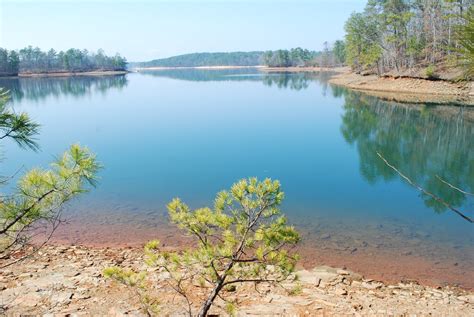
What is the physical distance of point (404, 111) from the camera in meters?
31.2

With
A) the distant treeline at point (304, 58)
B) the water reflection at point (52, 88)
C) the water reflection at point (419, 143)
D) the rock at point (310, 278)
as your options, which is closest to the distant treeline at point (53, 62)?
the water reflection at point (52, 88)

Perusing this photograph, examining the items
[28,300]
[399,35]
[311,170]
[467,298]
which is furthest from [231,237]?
[399,35]

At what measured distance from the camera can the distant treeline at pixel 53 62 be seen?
101m

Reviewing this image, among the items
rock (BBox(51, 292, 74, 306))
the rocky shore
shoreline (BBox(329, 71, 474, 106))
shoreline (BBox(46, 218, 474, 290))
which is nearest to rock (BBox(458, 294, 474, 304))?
the rocky shore

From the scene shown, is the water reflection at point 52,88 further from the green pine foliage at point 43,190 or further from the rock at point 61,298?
the green pine foliage at point 43,190

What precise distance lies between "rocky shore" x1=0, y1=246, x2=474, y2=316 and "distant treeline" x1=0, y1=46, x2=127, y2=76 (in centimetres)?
11043

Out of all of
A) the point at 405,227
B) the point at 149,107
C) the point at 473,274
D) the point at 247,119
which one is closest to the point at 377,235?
the point at 405,227

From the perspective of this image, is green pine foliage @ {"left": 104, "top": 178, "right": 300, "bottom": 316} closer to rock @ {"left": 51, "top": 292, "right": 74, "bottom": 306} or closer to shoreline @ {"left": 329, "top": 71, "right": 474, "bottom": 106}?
rock @ {"left": 51, "top": 292, "right": 74, "bottom": 306}

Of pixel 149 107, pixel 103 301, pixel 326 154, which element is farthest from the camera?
pixel 149 107

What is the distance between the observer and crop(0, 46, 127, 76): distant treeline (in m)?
101

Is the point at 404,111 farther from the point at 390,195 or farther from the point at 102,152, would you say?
A: the point at 102,152

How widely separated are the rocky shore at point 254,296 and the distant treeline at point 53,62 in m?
110

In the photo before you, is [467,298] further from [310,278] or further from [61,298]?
[61,298]

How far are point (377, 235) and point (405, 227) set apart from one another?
3.75 feet
